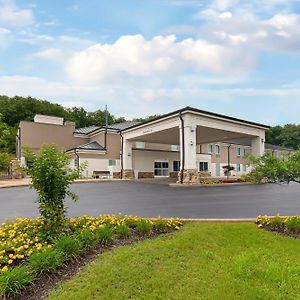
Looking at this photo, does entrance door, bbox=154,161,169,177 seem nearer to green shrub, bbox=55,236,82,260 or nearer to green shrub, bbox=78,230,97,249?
green shrub, bbox=78,230,97,249

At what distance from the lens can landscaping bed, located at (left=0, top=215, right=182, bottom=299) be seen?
4.02 m

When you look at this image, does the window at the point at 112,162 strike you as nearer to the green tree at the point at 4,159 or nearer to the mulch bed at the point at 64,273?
the green tree at the point at 4,159

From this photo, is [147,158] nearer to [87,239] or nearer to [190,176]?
[190,176]

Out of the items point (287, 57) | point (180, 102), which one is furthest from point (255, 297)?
point (180, 102)

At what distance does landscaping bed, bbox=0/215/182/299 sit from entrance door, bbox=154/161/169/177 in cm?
2765

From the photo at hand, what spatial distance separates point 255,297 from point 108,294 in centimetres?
171

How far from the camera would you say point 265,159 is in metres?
5.66

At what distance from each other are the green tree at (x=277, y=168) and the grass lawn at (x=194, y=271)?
1.17 m

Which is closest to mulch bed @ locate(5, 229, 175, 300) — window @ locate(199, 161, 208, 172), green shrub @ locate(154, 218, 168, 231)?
green shrub @ locate(154, 218, 168, 231)

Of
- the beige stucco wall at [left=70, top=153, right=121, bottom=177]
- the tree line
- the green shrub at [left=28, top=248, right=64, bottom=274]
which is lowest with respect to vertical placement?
the green shrub at [left=28, top=248, right=64, bottom=274]

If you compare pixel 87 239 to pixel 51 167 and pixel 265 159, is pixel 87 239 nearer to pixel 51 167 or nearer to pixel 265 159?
pixel 51 167

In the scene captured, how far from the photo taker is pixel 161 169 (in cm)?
3541

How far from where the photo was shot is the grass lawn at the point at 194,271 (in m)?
3.90

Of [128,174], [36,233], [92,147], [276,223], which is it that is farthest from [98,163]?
[36,233]
